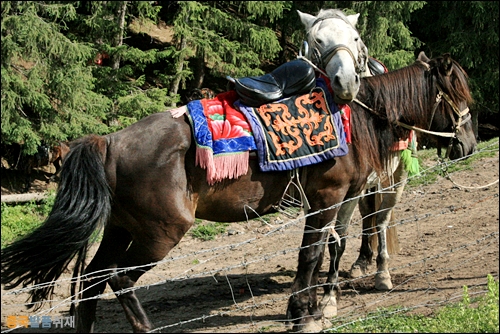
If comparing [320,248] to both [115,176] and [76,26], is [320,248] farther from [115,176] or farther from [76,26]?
[76,26]

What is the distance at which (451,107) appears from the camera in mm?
5461

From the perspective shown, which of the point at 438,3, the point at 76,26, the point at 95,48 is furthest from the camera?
the point at 438,3

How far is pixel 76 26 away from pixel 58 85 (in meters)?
2.57

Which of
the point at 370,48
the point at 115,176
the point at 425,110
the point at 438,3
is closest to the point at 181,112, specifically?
the point at 115,176

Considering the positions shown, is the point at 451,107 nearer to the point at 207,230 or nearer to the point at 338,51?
the point at 338,51

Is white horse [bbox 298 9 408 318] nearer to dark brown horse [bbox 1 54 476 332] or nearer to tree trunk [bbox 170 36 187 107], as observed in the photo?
dark brown horse [bbox 1 54 476 332]

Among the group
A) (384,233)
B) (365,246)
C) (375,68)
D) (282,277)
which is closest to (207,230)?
(282,277)

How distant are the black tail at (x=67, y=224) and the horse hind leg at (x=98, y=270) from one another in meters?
0.28

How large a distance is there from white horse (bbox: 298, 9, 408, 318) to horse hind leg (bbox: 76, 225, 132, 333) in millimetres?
1692

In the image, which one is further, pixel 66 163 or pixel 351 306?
pixel 351 306

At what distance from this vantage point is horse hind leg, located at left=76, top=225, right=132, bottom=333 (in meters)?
4.71

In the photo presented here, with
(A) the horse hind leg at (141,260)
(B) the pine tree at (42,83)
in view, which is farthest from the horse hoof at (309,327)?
(B) the pine tree at (42,83)

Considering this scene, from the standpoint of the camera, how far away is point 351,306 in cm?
556

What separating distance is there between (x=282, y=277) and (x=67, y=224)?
299 cm
